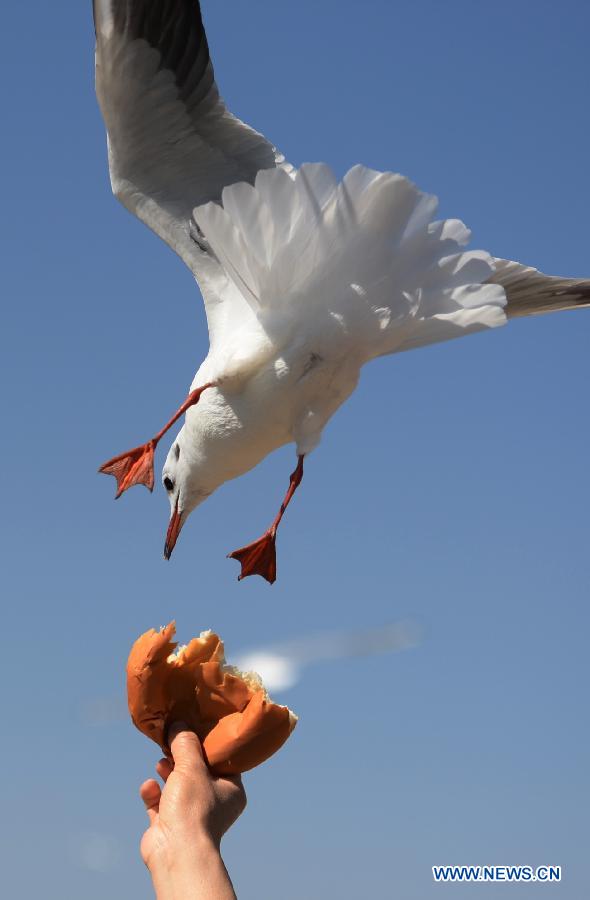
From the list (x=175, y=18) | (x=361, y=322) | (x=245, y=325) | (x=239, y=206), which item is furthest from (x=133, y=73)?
(x=361, y=322)

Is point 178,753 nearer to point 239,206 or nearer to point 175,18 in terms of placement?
point 239,206

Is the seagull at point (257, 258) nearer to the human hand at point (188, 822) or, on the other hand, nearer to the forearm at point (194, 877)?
the human hand at point (188, 822)

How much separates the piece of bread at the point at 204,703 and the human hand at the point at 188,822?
0.18 feet

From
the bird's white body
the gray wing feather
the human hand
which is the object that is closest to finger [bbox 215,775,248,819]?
the human hand

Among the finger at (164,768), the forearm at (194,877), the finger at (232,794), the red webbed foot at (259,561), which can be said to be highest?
the red webbed foot at (259,561)

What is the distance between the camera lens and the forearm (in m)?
1.70

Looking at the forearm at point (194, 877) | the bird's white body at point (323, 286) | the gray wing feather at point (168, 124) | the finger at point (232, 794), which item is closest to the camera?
the forearm at point (194, 877)

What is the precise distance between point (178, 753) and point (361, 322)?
6.14 feet

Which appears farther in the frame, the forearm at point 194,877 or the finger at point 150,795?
the finger at point 150,795

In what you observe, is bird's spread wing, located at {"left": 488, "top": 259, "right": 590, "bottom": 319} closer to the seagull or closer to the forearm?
the seagull

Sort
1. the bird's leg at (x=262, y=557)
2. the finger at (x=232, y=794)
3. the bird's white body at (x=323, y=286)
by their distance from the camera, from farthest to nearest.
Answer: the bird's leg at (x=262, y=557), the bird's white body at (x=323, y=286), the finger at (x=232, y=794)

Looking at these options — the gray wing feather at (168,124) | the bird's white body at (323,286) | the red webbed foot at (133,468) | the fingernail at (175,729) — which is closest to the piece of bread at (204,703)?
the fingernail at (175,729)

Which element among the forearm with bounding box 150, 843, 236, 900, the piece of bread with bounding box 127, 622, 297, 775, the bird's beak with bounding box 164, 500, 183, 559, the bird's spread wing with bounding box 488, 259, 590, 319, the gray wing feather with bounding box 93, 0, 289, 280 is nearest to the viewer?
the forearm with bounding box 150, 843, 236, 900

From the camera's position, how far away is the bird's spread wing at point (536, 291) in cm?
479
